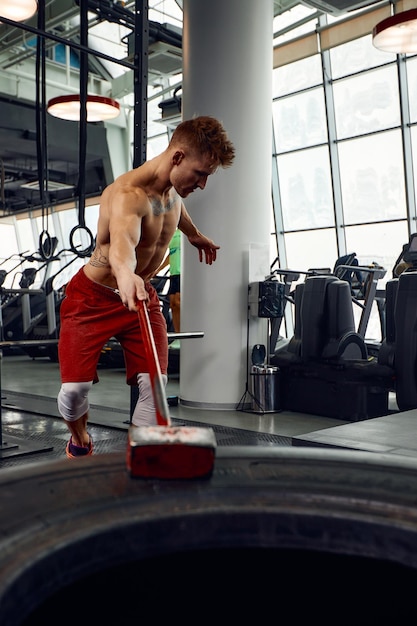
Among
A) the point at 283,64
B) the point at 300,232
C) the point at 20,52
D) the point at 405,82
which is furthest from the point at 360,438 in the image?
the point at 20,52

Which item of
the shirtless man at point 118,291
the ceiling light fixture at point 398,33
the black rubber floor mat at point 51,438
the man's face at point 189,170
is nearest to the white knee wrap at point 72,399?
the shirtless man at point 118,291

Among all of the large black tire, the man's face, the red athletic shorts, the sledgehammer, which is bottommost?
the large black tire

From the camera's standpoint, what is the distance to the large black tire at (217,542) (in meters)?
0.65

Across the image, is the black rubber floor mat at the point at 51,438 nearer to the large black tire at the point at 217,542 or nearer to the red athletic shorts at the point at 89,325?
the red athletic shorts at the point at 89,325

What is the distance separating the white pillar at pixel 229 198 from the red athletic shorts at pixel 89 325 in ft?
7.56

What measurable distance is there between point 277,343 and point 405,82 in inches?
183

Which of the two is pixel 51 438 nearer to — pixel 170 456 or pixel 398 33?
pixel 170 456

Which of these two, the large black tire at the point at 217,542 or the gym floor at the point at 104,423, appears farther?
the gym floor at the point at 104,423

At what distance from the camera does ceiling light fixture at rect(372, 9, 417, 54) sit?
5.15 m

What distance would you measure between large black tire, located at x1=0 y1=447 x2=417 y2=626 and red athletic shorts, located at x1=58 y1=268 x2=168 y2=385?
1704mm

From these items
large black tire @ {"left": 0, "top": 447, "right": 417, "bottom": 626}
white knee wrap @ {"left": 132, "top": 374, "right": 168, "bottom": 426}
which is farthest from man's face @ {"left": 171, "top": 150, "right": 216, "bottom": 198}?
large black tire @ {"left": 0, "top": 447, "right": 417, "bottom": 626}

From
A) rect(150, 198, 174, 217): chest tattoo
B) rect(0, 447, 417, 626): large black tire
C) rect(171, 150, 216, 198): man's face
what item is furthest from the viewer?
rect(150, 198, 174, 217): chest tattoo

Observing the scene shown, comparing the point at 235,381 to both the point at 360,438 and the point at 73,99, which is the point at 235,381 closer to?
the point at 360,438

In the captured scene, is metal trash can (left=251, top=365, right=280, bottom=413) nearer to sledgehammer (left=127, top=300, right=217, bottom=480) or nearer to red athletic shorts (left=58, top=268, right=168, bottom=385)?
red athletic shorts (left=58, top=268, right=168, bottom=385)
